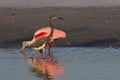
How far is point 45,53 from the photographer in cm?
1496

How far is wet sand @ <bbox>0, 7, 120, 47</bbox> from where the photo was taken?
55.7 ft

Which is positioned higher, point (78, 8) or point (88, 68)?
point (78, 8)

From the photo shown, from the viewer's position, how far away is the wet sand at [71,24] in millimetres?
16984

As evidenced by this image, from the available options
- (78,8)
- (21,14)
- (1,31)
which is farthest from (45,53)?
(78,8)

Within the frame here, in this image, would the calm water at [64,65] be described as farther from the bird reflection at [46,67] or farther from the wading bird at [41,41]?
the wading bird at [41,41]

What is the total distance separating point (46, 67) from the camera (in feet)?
41.5

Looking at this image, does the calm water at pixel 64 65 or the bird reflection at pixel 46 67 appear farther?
the bird reflection at pixel 46 67

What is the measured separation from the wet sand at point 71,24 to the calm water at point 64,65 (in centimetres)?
121

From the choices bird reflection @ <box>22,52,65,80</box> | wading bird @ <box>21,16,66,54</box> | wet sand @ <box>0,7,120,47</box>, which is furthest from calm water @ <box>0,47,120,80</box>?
wet sand @ <box>0,7,120,47</box>

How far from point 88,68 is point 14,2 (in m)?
14.3

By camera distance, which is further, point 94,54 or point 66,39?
point 66,39

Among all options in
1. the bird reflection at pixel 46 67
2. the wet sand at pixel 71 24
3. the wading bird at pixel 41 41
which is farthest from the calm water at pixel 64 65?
the wet sand at pixel 71 24

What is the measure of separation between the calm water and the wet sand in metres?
1.21

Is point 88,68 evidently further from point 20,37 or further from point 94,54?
point 20,37
